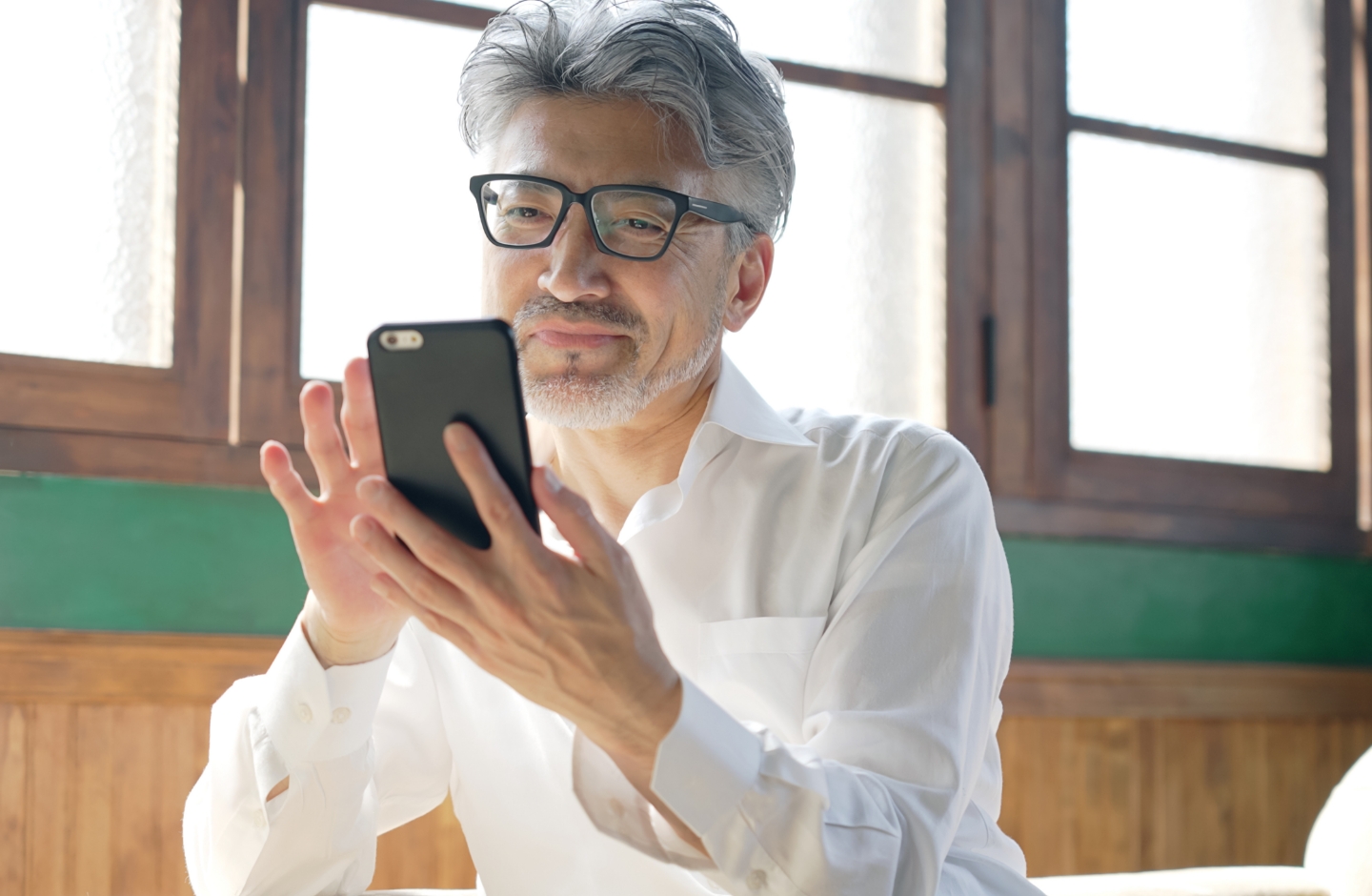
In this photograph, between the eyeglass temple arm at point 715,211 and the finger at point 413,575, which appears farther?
the eyeglass temple arm at point 715,211

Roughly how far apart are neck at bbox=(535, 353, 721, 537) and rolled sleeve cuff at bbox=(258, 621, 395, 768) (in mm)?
337

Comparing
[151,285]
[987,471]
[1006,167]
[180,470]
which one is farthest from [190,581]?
[1006,167]

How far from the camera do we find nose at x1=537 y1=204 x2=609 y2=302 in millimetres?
1236

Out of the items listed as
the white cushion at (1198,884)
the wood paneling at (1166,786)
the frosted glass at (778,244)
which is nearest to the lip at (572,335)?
the white cushion at (1198,884)

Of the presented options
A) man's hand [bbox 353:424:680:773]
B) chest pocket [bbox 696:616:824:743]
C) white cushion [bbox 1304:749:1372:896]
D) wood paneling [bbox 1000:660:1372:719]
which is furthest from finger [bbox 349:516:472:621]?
wood paneling [bbox 1000:660:1372:719]

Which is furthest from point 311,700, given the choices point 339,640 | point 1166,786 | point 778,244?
point 1166,786

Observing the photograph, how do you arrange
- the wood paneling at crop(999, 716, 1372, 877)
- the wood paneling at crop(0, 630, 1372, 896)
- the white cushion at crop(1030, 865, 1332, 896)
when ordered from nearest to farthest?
the white cushion at crop(1030, 865, 1332, 896) < the wood paneling at crop(0, 630, 1372, 896) < the wood paneling at crop(999, 716, 1372, 877)

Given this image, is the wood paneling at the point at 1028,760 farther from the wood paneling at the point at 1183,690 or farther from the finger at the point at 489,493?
the finger at the point at 489,493

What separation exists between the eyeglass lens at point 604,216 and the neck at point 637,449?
0.55 ft

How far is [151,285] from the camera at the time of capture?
1.94 meters

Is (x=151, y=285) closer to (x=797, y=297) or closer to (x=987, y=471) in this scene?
(x=797, y=297)

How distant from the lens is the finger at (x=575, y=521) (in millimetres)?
768

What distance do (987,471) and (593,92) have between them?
1364 millimetres

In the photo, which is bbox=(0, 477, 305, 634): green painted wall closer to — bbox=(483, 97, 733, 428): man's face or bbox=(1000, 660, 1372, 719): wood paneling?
bbox=(483, 97, 733, 428): man's face
